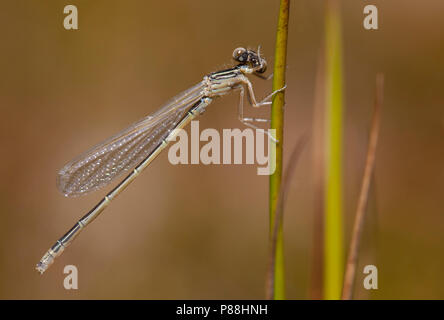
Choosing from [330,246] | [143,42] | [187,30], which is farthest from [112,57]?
[330,246]

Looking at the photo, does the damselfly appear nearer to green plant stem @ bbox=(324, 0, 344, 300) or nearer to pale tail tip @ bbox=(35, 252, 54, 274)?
pale tail tip @ bbox=(35, 252, 54, 274)

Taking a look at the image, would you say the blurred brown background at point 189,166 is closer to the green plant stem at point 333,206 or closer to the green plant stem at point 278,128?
the green plant stem at point 333,206

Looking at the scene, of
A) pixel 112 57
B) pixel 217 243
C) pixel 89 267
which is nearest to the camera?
pixel 89 267

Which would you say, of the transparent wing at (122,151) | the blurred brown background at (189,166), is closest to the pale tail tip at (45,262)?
the transparent wing at (122,151)

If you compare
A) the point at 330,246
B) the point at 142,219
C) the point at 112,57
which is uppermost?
the point at 112,57

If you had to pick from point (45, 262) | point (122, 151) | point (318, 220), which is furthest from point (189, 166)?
point (318, 220)

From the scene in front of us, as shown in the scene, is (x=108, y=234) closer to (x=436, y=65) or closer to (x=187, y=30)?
(x=187, y=30)

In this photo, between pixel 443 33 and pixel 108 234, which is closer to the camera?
pixel 108 234
